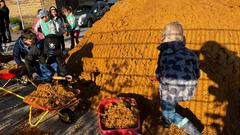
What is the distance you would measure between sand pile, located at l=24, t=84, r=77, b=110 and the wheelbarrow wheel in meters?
0.26

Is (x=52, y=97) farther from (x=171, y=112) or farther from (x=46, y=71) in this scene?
(x=171, y=112)

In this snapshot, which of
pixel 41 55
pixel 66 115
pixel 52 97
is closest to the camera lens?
pixel 52 97

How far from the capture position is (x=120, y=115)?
5348 millimetres

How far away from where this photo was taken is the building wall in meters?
24.0

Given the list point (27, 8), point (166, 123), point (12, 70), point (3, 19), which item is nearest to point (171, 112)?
point (166, 123)

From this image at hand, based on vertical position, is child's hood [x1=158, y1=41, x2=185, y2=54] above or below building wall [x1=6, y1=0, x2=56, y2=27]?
below

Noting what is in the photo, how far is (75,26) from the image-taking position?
439 inches

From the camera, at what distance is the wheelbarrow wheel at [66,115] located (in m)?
5.66

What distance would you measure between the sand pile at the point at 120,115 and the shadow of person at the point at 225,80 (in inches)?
47.4

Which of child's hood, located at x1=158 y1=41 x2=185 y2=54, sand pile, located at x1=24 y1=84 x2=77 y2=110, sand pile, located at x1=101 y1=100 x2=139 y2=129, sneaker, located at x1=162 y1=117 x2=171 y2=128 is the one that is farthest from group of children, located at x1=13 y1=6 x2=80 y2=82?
child's hood, located at x1=158 y1=41 x2=185 y2=54

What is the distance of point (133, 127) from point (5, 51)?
8.89 m

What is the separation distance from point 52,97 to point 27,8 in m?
20.0

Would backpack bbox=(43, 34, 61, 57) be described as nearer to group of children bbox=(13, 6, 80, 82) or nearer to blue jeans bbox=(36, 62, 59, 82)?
group of children bbox=(13, 6, 80, 82)

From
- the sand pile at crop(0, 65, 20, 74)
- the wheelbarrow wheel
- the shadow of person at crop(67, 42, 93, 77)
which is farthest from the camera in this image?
the shadow of person at crop(67, 42, 93, 77)
